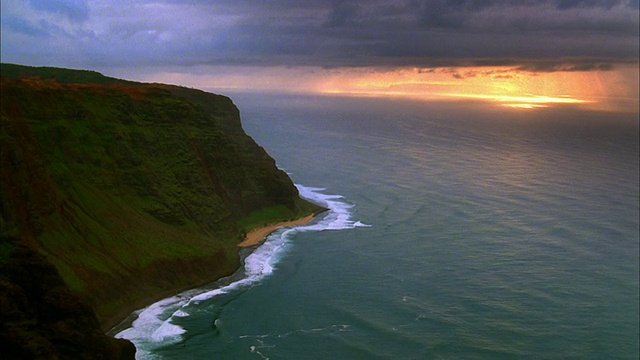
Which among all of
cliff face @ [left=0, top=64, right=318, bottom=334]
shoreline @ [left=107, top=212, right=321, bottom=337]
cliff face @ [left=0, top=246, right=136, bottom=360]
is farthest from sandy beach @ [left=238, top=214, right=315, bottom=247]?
cliff face @ [left=0, top=246, right=136, bottom=360]

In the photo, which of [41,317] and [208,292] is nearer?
[41,317]

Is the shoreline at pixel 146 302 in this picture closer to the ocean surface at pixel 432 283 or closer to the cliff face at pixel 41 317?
the ocean surface at pixel 432 283

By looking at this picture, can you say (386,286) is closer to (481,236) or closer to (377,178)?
(481,236)

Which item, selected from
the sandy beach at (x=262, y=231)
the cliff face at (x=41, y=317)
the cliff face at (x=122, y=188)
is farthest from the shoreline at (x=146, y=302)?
the cliff face at (x=41, y=317)

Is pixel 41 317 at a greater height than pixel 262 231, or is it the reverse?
pixel 41 317

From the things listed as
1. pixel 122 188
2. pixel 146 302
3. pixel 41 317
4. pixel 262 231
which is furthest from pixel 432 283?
pixel 41 317

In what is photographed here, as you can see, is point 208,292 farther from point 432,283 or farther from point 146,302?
point 432,283

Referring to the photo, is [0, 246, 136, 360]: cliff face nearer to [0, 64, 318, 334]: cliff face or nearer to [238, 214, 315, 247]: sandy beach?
[0, 64, 318, 334]: cliff face
